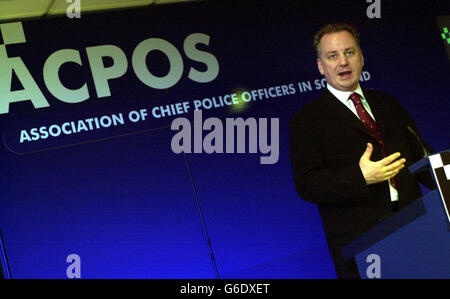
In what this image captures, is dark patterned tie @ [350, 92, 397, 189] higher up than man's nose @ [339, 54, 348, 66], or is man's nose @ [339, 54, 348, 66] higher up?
man's nose @ [339, 54, 348, 66]

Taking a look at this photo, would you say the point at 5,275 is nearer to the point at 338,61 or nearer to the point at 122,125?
the point at 122,125

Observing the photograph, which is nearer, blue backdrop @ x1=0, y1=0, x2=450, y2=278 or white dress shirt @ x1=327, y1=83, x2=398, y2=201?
white dress shirt @ x1=327, y1=83, x2=398, y2=201

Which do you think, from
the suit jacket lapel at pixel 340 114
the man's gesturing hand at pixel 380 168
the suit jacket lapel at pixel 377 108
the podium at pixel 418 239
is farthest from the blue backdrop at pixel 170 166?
the podium at pixel 418 239

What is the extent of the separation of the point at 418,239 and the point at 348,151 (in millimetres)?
1082

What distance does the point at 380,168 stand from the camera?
126 inches

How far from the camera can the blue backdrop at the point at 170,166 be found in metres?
4.53

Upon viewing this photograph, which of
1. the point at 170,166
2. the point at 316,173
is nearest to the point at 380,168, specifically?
the point at 316,173

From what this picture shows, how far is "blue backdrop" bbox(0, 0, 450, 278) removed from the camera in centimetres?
453

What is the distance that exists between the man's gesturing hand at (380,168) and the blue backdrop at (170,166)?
1.72 m

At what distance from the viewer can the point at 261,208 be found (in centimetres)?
495

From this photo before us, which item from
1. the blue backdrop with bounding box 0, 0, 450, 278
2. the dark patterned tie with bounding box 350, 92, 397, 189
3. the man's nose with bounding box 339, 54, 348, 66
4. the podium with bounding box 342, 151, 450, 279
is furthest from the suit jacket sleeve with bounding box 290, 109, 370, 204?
the blue backdrop with bounding box 0, 0, 450, 278

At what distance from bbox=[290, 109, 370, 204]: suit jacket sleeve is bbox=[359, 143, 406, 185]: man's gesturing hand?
52 mm

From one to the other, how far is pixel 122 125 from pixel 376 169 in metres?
2.03

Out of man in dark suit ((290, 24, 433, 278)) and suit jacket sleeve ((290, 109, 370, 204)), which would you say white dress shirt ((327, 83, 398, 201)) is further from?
suit jacket sleeve ((290, 109, 370, 204))
